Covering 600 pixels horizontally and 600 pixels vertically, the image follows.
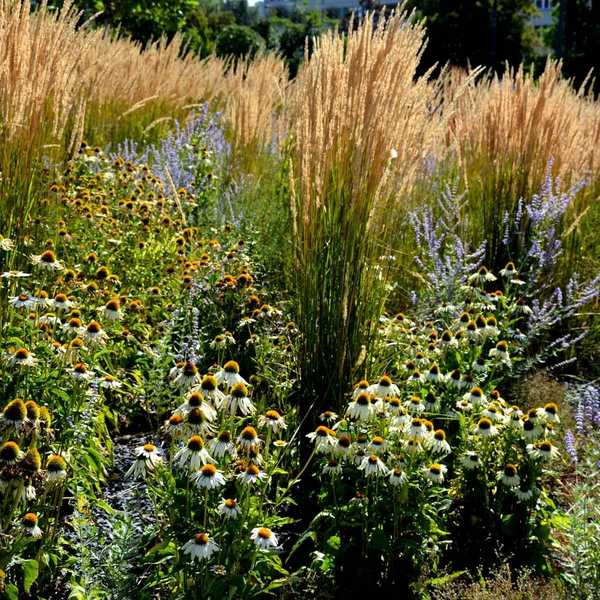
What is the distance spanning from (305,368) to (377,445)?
910 millimetres

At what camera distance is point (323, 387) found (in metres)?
3.26

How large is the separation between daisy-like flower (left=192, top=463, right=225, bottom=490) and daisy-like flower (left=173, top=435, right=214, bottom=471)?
23mm

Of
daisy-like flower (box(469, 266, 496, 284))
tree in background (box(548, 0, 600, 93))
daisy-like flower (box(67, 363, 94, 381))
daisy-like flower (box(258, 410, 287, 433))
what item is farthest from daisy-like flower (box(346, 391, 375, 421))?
tree in background (box(548, 0, 600, 93))

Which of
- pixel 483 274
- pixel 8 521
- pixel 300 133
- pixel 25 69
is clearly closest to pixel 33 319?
pixel 8 521

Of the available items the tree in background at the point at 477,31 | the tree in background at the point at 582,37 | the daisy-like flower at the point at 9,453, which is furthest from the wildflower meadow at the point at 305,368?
the tree in background at the point at 477,31

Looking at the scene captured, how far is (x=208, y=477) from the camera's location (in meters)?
2.03

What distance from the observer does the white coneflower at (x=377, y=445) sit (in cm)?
238

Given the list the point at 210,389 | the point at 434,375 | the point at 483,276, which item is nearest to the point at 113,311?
the point at 210,389

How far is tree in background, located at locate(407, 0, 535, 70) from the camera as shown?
24.6 metres

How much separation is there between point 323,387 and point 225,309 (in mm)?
665

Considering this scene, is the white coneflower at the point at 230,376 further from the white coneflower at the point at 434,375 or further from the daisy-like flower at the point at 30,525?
the white coneflower at the point at 434,375

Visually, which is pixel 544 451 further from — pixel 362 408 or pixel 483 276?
pixel 483 276

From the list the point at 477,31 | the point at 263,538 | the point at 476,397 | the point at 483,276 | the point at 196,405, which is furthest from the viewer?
the point at 477,31

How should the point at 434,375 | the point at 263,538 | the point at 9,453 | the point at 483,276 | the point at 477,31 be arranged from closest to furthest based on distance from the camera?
the point at 9,453 → the point at 263,538 → the point at 434,375 → the point at 483,276 → the point at 477,31
